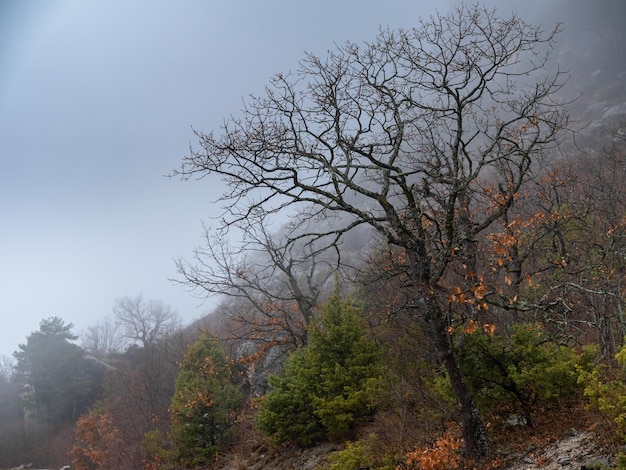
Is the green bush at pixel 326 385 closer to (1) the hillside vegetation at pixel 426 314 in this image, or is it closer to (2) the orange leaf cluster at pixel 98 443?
(1) the hillside vegetation at pixel 426 314

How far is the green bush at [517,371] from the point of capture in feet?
20.4

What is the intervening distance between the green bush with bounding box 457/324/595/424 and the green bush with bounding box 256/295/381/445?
10.5 ft

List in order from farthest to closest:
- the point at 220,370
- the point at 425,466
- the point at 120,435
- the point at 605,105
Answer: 1. the point at 605,105
2. the point at 120,435
3. the point at 220,370
4. the point at 425,466

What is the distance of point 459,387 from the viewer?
5.96m

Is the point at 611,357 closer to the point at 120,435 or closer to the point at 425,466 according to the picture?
the point at 425,466

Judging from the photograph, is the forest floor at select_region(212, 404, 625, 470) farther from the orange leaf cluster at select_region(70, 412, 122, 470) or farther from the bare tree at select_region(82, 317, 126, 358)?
the bare tree at select_region(82, 317, 126, 358)

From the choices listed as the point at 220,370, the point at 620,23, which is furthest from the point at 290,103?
the point at 620,23

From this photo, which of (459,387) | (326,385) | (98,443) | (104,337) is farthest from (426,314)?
(104,337)

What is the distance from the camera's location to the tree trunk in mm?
5977

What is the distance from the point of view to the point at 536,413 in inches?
264

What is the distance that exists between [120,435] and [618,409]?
21.2 m

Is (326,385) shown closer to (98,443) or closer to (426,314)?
(426,314)

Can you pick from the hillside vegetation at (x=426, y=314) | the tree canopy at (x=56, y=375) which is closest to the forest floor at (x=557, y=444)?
the hillside vegetation at (x=426, y=314)

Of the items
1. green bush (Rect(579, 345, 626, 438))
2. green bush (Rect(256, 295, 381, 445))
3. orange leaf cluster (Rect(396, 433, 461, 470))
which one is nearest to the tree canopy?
green bush (Rect(256, 295, 381, 445))
